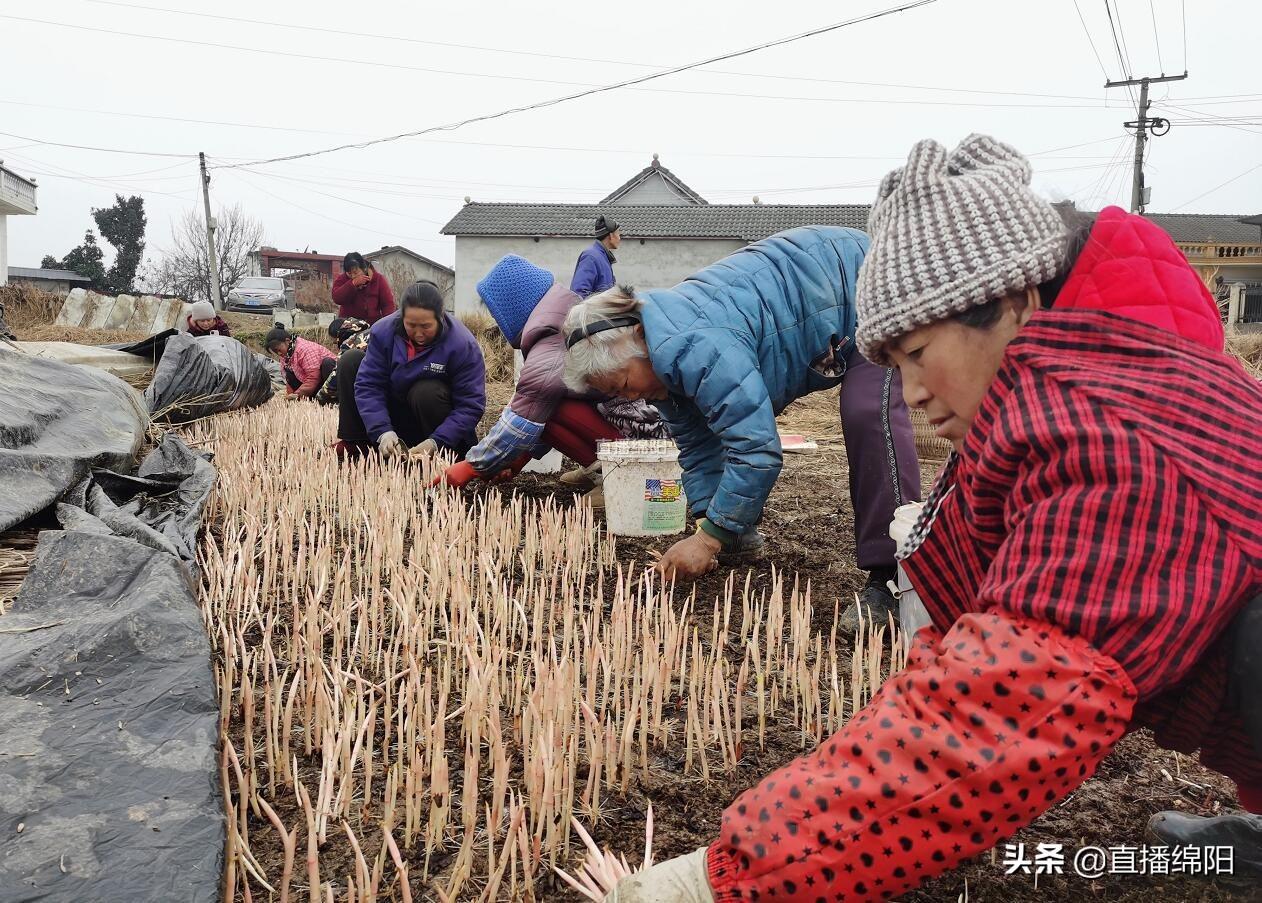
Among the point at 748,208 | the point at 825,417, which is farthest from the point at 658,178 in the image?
the point at 825,417

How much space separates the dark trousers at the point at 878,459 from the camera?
7.99ft

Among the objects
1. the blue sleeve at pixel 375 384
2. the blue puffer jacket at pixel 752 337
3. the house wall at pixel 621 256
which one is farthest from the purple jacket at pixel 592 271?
the house wall at pixel 621 256

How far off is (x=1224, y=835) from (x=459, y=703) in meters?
1.35

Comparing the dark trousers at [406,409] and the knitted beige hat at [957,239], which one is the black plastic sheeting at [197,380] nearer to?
the dark trousers at [406,409]

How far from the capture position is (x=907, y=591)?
1984mm

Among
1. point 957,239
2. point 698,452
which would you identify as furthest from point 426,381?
point 957,239

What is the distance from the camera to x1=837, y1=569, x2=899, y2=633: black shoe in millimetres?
2357

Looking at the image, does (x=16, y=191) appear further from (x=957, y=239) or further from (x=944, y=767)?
(x=944, y=767)

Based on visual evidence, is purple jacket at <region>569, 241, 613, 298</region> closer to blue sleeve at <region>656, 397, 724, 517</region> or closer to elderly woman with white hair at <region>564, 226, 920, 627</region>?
blue sleeve at <region>656, 397, 724, 517</region>

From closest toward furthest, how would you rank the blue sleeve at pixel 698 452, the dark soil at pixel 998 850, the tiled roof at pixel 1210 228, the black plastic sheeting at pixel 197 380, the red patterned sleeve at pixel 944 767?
1. the red patterned sleeve at pixel 944 767
2. the dark soil at pixel 998 850
3. the blue sleeve at pixel 698 452
4. the black plastic sheeting at pixel 197 380
5. the tiled roof at pixel 1210 228

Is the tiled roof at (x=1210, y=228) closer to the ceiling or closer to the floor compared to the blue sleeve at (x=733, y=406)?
closer to the ceiling

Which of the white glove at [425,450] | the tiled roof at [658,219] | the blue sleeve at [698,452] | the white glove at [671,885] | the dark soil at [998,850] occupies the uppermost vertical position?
the tiled roof at [658,219]

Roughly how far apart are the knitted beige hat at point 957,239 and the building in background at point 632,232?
2040 cm

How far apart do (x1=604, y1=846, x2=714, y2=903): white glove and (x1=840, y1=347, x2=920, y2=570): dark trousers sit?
158 centimetres
